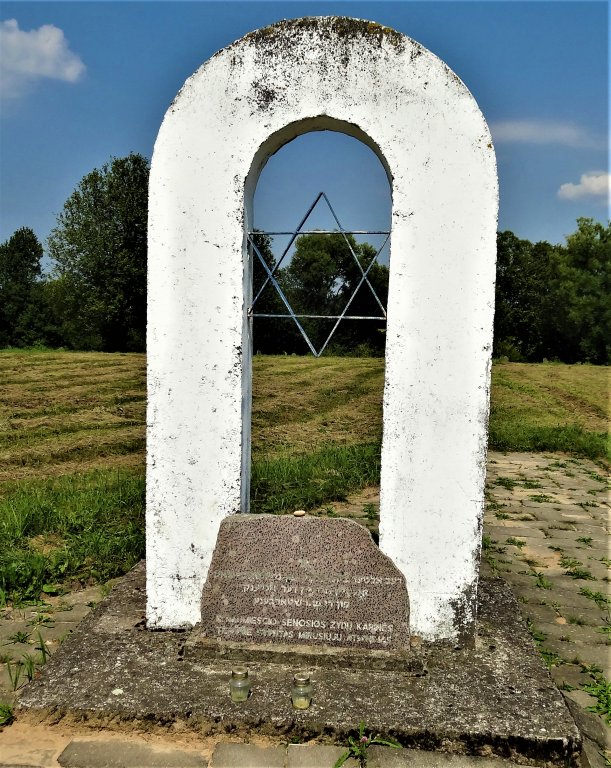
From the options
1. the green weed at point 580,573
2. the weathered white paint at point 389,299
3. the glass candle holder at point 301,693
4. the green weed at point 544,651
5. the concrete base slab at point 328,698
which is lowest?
the green weed at point 544,651

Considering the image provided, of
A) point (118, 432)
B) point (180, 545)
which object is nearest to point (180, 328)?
point (180, 545)

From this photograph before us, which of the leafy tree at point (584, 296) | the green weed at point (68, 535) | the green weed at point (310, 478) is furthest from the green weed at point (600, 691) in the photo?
the leafy tree at point (584, 296)

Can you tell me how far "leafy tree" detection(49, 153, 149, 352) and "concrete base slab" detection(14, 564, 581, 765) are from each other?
25362 millimetres

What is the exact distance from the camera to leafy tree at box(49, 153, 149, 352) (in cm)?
2850

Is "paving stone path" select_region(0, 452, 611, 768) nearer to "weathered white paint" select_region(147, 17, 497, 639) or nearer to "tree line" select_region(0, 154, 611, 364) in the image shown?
"weathered white paint" select_region(147, 17, 497, 639)

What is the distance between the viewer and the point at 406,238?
3.75m

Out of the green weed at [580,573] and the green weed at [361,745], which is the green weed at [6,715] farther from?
the green weed at [580,573]

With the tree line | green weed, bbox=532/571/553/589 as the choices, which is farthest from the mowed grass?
the tree line

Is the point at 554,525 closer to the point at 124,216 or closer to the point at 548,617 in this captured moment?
the point at 548,617

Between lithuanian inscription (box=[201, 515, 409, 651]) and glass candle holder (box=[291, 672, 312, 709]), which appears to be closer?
glass candle holder (box=[291, 672, 312, 709])

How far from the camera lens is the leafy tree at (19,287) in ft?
125

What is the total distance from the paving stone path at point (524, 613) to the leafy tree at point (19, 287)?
33346 mm

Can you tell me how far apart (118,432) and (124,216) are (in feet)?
61.4

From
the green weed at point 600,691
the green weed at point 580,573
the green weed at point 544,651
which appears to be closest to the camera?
the green weed at point 600,691
